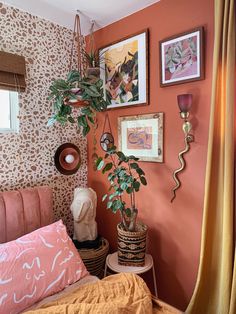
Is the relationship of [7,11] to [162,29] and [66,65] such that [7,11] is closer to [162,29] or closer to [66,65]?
[66,65]

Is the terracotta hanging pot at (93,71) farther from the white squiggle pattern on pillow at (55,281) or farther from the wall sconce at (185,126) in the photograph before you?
the white squiggle pattern on pillow at (55,281)

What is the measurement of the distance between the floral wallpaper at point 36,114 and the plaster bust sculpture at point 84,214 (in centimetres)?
29

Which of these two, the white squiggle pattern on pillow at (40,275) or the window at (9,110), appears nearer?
the white squiggle pattern on pillow at (40,275)

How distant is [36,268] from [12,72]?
1461 millimetres

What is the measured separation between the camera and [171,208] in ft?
6.10

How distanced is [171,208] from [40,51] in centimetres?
177

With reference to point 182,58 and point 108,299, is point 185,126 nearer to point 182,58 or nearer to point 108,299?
point 182,58

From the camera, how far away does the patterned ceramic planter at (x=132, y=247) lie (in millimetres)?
1734

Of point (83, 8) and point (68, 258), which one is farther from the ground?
point (83, 8)

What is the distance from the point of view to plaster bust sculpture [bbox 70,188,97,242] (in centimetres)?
203

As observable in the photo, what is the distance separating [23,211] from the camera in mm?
1808

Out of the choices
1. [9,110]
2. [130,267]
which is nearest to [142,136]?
[130,267]

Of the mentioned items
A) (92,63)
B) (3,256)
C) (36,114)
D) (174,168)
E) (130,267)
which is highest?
(92,63)

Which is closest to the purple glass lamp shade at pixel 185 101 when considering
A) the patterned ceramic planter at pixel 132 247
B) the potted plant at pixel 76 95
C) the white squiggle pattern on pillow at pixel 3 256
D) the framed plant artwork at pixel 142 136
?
the framed plant artwork at pixel 142 136
